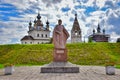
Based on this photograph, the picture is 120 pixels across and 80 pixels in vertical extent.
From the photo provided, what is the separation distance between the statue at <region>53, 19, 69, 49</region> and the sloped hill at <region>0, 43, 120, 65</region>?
19.4 m

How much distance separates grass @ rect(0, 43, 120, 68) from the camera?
4155 centimetres

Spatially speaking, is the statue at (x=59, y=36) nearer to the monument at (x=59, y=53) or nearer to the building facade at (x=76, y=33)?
the monument at (x=59, y=53)

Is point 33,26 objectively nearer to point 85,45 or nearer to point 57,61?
point 85,45

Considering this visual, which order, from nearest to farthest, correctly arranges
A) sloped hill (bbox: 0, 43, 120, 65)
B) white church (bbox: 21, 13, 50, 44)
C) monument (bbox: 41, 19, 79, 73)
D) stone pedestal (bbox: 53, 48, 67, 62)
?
monument (bbox: 41, 19, 79, 73), stone pedestal (bbox: 53, 48, 67, 62), sloped hill (bbox: 0, 43, 120, 65), white church (bbox: 21, 13, 50, 44)

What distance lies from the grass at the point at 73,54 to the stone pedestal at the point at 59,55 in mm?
19362

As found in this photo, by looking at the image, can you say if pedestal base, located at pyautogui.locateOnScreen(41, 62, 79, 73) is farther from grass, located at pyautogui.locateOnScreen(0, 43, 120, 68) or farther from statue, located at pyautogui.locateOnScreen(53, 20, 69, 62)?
grass, located at pyautogui.locateOnScreen(0, 43, 120, 68)

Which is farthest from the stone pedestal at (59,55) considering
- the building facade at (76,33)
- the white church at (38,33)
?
the building facade at (76,33)

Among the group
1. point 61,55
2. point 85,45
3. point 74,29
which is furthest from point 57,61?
point 74,29

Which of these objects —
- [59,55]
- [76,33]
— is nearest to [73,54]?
[59,55]

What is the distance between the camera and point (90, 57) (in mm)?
43750

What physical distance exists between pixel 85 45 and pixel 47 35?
72885 millimetres

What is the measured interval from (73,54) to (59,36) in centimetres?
2505

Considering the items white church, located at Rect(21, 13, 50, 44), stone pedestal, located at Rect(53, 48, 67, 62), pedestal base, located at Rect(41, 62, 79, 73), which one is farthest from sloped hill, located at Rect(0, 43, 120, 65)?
white church, located at Rect(21, 13, 50, 44)

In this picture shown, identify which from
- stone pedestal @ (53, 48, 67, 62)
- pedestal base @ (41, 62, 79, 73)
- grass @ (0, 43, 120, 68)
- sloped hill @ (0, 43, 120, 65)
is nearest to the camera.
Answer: pedestal base @ (41, 62, 79, 73)
